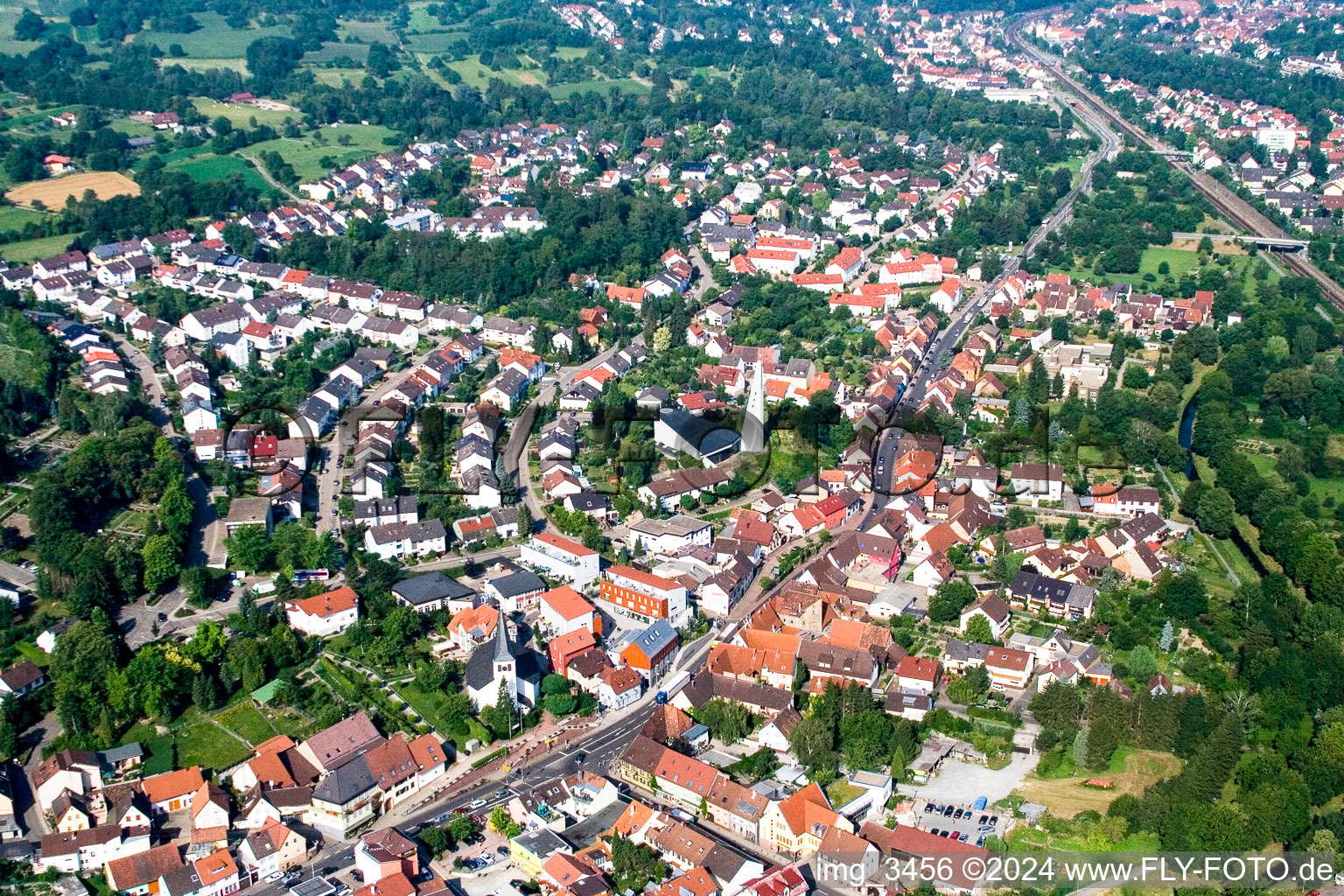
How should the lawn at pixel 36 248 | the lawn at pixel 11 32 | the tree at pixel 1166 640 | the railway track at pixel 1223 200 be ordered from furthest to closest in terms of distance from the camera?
the lawn at pixel 11 32
the railway track at pixel 1223 200
the lawn at pixel 36 248
the tree at pixel 1166 640

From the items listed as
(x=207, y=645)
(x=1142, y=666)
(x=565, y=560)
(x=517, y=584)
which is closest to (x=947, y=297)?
(x=565, y=560)

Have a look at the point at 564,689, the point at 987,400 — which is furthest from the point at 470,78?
the point at 564,689

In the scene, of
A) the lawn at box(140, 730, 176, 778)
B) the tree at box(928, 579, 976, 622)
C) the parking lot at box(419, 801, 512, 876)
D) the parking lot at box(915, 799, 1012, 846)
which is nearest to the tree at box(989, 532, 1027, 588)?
the tree at box(928, 579, 976, 622)

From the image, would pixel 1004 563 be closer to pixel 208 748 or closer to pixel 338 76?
pixel 208 748

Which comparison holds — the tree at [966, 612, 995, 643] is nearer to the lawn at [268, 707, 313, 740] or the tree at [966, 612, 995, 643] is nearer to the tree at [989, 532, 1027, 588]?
the tree at [989, 532, 1027, 588]

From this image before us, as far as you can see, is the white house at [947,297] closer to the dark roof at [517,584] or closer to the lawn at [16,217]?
the dark roof at [517,584]

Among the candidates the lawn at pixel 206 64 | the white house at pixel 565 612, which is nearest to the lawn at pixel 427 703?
the white house at pixel 565 612

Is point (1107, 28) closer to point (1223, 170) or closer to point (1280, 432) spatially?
point (1223, 170)
